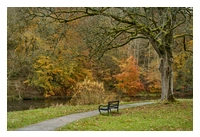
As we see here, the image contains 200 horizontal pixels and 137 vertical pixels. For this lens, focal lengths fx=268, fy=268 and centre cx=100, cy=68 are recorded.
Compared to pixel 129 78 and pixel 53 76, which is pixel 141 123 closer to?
pixel 53 76

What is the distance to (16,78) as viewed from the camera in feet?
106

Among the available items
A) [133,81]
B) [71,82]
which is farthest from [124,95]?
[71,82]

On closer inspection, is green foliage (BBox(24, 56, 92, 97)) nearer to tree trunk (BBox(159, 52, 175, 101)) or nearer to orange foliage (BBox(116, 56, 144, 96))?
orange foliage (BBox(116, 56, 144, 96))

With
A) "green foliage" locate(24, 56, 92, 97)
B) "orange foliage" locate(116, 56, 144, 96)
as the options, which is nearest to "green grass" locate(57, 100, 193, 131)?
A: "green foliage" locate(24, 56, 92, 97)

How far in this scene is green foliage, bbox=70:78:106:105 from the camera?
700 inches

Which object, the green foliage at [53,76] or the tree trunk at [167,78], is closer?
the tree trunk at [167,78]

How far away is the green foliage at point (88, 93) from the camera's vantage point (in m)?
17.8

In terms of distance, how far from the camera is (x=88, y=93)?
59.6 feet

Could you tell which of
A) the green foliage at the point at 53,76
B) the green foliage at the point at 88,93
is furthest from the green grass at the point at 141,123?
the green foliage at the point at 53,76

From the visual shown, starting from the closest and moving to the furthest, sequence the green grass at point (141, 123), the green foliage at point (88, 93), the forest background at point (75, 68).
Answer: the green grass at point (141, 123), the green foliage at point (88, 93), the forest background at point (75, 68)

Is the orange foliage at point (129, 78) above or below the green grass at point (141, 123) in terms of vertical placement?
above

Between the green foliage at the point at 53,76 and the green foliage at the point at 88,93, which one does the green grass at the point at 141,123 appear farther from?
the green foliage at the point at 53,76
